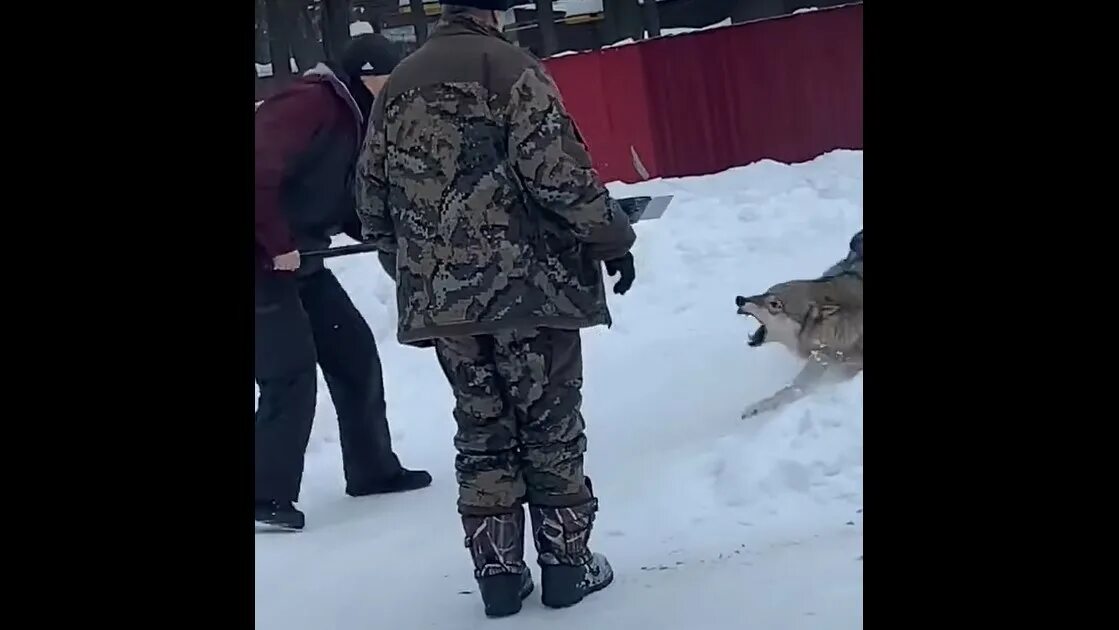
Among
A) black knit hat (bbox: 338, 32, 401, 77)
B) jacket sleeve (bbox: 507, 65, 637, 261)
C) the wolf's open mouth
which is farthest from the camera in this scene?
the wolf's open mouth

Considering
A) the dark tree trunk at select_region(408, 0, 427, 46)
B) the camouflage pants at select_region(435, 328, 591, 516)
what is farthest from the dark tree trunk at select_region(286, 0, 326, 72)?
the camouflage pants at select_region(435, 328, 591, 516)

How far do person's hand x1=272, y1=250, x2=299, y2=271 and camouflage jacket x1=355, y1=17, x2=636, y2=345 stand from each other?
0.86 meters

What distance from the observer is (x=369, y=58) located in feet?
11.3

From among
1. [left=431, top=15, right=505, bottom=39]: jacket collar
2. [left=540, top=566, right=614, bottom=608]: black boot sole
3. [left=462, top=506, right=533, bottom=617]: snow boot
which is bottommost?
[left=540, top=566, right=614, bottom=608]: black boot sole

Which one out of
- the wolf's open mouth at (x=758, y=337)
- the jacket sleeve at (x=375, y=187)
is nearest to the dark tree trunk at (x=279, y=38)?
the wolf's open mouth at (x=758, y=337)

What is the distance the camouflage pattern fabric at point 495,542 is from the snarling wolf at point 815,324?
169 centimetres

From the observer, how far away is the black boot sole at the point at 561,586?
2.73m

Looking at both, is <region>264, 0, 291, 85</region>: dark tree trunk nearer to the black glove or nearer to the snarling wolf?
the snarling wolf

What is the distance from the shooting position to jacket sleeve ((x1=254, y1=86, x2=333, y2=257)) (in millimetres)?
3340

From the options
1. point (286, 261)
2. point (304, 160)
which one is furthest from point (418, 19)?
point (286, 261)

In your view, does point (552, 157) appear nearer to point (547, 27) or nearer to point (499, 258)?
point (499, 258)
